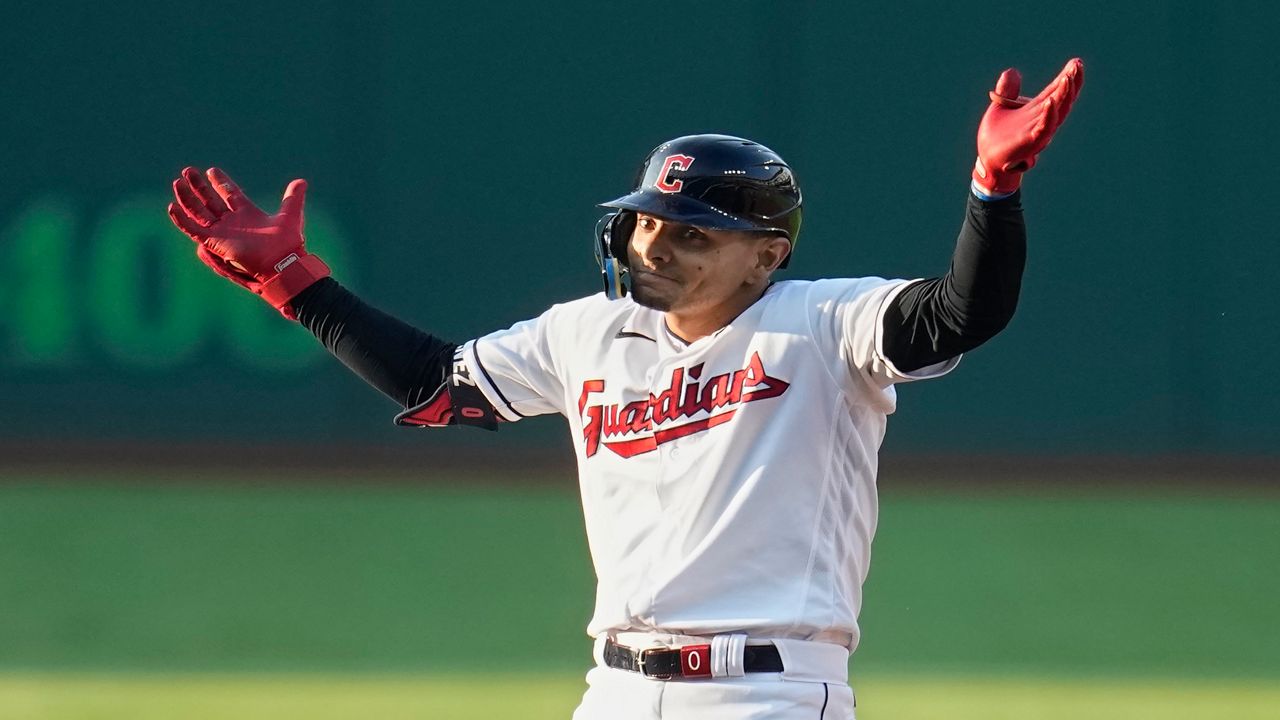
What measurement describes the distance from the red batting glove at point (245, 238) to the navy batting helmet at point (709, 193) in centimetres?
72

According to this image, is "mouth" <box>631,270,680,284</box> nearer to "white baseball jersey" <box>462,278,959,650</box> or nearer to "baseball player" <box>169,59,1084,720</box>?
"baseball player" <box>169,59,1084,720</box>

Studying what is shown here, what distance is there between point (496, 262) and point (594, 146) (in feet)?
2.58

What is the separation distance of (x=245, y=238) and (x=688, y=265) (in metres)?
1.01

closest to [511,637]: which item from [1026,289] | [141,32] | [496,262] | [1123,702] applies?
[1123,702]

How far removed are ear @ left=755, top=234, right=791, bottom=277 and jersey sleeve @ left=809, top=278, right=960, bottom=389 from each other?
0.15 metres

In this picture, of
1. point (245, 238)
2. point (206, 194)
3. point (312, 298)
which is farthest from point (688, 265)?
point (206, 194)

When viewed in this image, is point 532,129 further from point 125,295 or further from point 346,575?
point 346,575

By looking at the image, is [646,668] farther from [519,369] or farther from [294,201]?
[294,201]

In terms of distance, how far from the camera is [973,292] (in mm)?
2561

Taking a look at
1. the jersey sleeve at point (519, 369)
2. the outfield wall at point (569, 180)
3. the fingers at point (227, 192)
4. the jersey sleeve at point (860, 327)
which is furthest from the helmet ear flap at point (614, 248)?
the outfield wall at point (569, 180)

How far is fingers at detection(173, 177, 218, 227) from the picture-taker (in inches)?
137

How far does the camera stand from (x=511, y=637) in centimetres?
609

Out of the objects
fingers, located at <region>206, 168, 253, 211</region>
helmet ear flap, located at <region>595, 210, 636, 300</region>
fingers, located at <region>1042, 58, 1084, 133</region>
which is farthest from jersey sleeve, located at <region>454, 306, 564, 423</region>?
fingers, located at <region>1042, 58, 1084, 133</region>

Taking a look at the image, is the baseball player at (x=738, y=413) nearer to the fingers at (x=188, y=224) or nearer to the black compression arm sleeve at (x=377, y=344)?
the black compression arm sleeve at (x=377, y=344)
